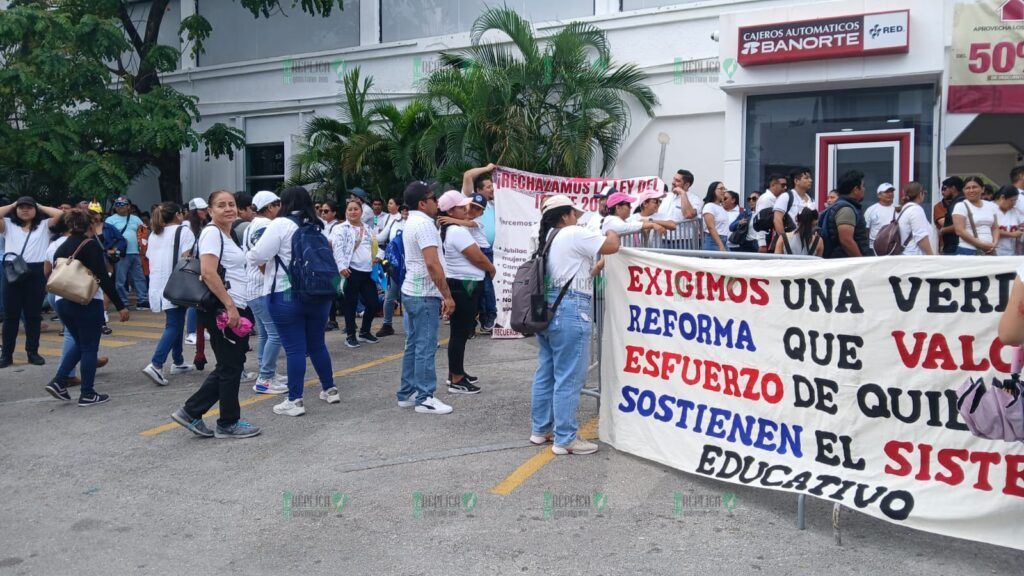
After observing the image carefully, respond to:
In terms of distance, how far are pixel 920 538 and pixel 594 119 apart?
453 inches

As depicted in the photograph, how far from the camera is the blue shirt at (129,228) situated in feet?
49.3

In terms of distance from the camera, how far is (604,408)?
614 cm

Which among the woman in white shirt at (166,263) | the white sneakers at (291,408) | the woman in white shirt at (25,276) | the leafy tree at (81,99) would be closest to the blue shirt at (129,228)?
the leafy tree at (81,99)

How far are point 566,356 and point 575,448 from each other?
646 millimetres

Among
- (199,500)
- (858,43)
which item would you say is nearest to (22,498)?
(199,500)

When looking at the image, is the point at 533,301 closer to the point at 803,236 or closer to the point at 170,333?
the point at 170,333

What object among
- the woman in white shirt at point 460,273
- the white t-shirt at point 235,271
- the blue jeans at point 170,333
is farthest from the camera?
the blue jeans at point 170,333

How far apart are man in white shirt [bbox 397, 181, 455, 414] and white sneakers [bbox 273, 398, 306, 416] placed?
0.94 m

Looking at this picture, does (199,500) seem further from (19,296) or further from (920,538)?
(19,296)

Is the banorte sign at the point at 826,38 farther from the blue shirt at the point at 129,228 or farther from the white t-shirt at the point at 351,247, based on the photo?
the blue shirt at the point at 129,228

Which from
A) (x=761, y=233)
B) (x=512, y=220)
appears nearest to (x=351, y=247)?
(x=512, y=220)

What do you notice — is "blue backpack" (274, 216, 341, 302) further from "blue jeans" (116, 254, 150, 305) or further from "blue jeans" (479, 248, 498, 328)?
"blue jeans" (116, 254, 150, 305)

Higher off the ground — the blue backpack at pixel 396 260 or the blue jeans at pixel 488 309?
the blue backpack at pixel 396 260

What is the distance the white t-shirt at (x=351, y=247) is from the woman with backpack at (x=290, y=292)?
306 cm
